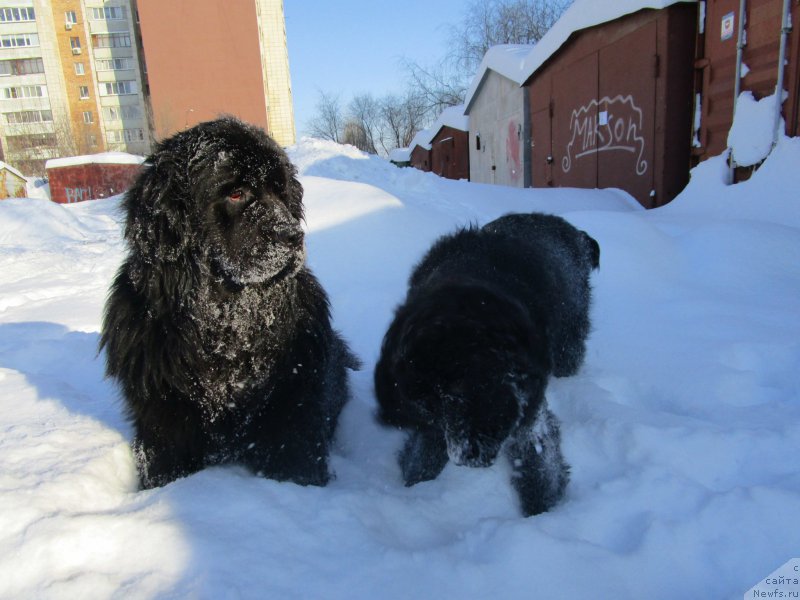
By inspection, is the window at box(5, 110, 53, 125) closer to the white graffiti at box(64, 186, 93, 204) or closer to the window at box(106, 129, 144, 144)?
the window at box(106, 129, 144, 144)

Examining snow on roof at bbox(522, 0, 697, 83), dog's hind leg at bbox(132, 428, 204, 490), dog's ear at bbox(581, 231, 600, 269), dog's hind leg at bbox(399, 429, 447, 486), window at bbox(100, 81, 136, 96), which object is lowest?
dog's hind leg at bbox(399, 429, 447, 486)

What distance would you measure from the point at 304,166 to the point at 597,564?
1071 centimetres

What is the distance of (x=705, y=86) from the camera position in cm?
709

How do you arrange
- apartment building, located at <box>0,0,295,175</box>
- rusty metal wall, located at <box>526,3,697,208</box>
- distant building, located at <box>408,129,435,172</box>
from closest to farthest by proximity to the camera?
1. rusty metal wall, located at <box>526,3,697,208</box>
2. distant building, located at <box>408,129,435,172</box>
3. apartment building, located at <box>0,0,295,175</box>

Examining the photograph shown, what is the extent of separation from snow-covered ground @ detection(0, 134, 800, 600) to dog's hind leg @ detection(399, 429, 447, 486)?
0.06 meters

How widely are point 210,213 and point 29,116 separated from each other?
206 feet

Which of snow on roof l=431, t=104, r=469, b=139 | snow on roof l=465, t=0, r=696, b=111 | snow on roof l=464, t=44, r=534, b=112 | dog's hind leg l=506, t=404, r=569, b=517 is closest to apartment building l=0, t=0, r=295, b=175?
snow on roof l=431, t=104, r=469, b=139

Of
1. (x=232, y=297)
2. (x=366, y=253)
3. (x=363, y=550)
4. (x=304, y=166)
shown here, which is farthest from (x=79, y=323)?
(x=304, y=166)

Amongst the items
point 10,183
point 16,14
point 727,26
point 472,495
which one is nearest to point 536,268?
point 472,495

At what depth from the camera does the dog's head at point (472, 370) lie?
62.4 inches

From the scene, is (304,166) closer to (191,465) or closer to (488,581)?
(191,465)

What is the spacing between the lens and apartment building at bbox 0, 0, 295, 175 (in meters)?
34.6

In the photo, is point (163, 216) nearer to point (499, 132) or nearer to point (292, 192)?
point (292, 192)

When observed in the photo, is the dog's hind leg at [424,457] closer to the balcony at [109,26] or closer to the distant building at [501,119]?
the distant building at [501,119]
